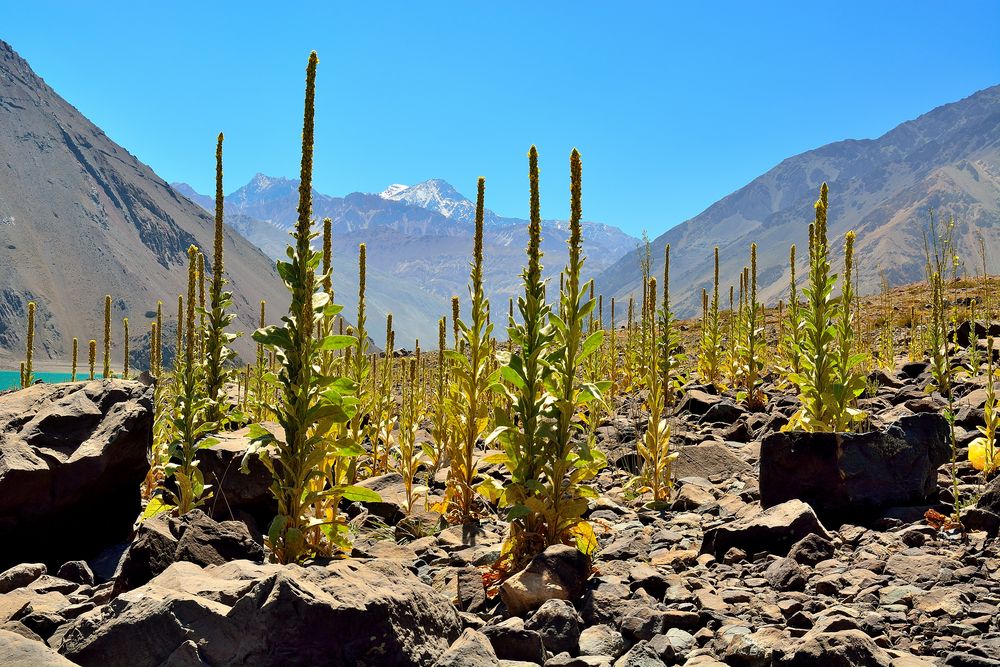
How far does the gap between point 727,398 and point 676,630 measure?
383 inches

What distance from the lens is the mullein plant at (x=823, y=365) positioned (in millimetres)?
8281

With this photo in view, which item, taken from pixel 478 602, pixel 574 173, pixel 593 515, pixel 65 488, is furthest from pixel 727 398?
pixel 65 488

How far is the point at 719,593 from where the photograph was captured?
16.7 ft

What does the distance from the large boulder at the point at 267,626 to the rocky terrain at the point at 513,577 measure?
1 centimetres

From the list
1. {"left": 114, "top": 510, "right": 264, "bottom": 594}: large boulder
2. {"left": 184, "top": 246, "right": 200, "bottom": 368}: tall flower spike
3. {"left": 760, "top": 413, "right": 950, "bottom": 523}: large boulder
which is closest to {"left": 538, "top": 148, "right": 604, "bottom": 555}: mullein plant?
{"left": 760, "top": 413, "right": 950, "bottom": 523}: large boulder

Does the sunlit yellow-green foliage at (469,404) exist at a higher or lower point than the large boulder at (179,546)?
higher

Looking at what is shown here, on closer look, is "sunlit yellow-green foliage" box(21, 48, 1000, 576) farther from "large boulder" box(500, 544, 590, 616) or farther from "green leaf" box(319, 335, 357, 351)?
"large boulder" box(500, 544, 590, 616)

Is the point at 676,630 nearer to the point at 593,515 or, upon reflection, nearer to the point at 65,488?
the point at 593,515

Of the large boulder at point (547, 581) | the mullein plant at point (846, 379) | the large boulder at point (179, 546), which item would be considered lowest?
the large boulder at point (547, 581)

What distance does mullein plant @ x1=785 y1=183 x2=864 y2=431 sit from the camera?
8281 millimetres

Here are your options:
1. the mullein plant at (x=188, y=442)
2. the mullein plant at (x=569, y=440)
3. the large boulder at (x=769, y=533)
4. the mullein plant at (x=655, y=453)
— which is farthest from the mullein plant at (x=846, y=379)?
the mullein plant at (x=188, y=442)

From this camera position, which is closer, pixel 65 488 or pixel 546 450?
pixel 546 450

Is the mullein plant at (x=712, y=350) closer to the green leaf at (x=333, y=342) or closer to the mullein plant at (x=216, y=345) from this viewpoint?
the mullein plant at (x=216, y=345)

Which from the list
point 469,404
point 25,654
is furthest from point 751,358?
point 25,654
